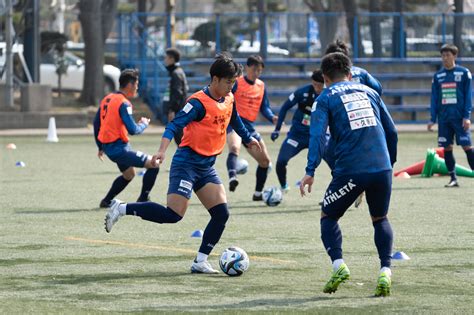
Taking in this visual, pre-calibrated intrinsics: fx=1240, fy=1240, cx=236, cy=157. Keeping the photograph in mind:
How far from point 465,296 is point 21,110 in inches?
1004

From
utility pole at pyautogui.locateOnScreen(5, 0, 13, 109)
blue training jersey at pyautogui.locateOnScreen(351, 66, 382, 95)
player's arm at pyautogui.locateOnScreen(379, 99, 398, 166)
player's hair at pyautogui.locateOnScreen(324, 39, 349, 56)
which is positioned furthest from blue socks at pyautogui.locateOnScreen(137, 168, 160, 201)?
utility pole at pyautogui.locateOnScreen(5, 0, 13, 109)

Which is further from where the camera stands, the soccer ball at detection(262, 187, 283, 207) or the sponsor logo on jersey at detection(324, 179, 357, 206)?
the soccer ball at detection(262, 187, 283, 207)

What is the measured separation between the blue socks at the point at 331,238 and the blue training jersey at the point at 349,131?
0.37 meters

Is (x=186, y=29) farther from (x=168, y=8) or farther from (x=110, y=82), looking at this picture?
(x=168, y=8)

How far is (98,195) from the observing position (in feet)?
56.0

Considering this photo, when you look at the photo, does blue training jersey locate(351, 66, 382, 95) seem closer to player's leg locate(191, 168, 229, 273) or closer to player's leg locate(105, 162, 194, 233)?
player's leg locate(191, 168, 229, 273)

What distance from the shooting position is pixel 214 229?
10203mm

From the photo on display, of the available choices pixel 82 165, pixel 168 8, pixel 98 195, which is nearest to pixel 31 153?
pixel 82 165

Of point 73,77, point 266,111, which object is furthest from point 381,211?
point 73,77

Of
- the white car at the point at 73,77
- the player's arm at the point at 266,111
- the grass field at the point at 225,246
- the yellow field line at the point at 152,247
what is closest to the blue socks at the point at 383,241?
the grass field at the point at 225,246

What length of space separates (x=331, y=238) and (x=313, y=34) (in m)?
27.8

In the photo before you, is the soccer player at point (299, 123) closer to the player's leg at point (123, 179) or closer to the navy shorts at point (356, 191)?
the player's leg at point (123, 179)

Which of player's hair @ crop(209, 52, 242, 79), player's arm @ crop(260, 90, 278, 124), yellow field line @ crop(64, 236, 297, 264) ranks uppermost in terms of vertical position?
player's hair @ crop(209, 52, 242, 79)

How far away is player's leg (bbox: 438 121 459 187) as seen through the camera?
18.1 meters
